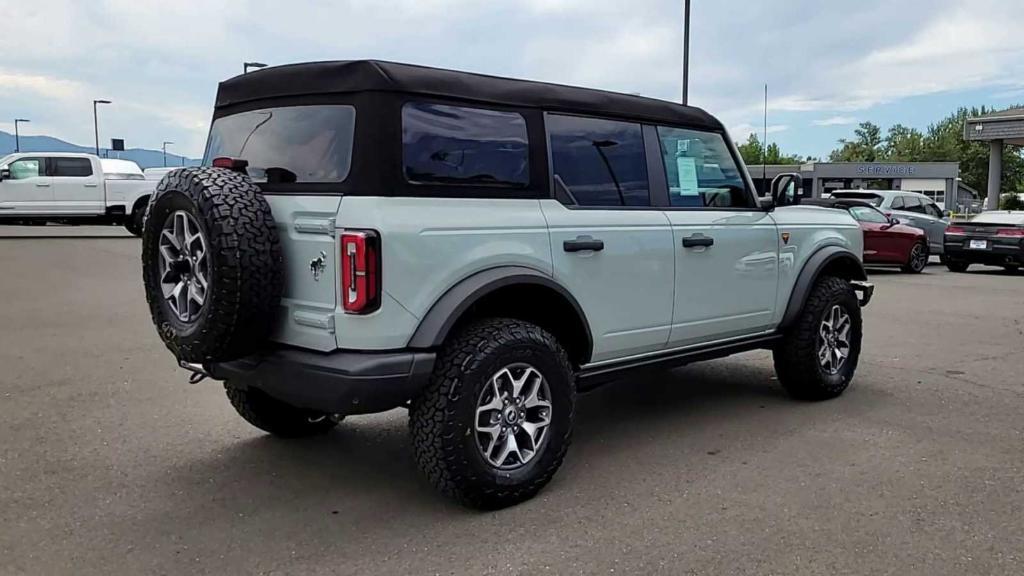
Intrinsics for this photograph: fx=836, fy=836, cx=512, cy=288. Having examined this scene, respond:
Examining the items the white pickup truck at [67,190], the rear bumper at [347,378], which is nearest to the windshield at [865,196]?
the rear bumper at [347,378]

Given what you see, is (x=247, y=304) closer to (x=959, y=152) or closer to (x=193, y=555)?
(x=193, y=555)

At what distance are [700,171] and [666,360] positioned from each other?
3.90 feet

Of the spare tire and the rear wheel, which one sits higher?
the spare tire

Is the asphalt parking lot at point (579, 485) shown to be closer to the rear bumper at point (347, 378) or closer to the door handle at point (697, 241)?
the rear bumper at point (347, 378)

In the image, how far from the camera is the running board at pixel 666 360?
14.1 feet

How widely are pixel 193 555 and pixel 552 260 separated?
6.52 ft

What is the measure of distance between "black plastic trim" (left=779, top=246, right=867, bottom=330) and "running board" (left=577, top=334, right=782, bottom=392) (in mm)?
150

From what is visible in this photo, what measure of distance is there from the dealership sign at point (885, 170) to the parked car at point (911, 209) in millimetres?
43626

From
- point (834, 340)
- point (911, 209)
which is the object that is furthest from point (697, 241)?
point (911, 209)

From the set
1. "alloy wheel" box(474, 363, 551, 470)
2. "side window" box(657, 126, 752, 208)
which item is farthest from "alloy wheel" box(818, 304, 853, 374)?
"alloy wheel" box(474, 363, 551, 470)

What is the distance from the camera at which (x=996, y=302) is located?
37.0 ft

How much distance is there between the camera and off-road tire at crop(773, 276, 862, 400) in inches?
216

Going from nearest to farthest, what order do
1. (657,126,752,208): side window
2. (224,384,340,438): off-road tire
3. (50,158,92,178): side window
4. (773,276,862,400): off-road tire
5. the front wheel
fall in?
(224,384,340,438): off-road tire < (657,126,752,208): side window < (773,276,862,400): off-road tire < the front wheel < (50,158,92,178): side window

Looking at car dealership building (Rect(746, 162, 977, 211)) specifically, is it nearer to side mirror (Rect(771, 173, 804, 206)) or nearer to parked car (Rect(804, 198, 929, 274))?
parked car (Rect(804, 198, 929, 274))
